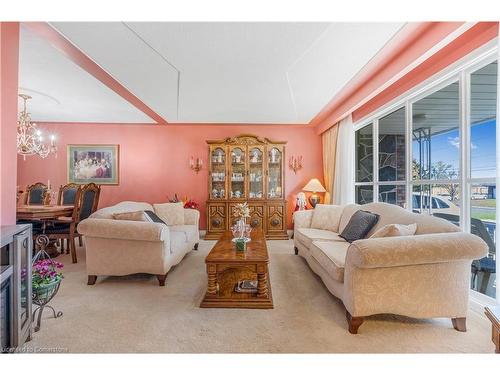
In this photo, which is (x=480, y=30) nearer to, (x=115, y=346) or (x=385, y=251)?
(x=385, y=251)

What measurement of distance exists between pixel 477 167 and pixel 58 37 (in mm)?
4001

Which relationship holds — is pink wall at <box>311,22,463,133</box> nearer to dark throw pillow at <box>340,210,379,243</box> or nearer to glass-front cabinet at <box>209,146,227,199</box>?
dark throw pillow at <box>340,210,379,243</box>

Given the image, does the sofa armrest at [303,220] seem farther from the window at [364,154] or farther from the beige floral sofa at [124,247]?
the beige floral sofa at [124,247]

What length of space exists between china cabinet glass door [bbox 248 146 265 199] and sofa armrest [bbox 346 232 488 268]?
3.21 m

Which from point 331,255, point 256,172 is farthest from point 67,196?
point 331,255

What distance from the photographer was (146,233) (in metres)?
2.35

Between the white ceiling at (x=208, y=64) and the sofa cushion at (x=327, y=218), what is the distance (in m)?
1.72

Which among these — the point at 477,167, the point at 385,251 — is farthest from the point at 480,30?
the point at 385,251

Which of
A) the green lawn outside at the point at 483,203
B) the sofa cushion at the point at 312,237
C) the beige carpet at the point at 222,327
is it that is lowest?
the beige carpet at the point at 222,327

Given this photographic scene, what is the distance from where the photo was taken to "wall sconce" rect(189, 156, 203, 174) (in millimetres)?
5016

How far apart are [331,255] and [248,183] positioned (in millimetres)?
2807

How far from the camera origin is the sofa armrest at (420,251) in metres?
1.58

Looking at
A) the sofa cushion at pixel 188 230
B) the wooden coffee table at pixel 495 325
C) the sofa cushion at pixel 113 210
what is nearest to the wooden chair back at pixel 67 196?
the sofa cushion at pixel 113 210

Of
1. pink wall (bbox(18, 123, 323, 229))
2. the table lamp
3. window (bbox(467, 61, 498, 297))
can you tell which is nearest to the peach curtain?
the table lamp
